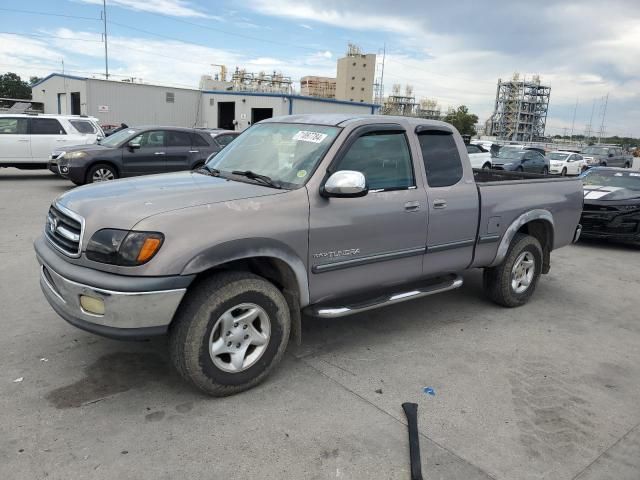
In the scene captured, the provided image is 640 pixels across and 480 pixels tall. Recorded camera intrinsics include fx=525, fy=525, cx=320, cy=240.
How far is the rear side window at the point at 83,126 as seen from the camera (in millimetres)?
15023

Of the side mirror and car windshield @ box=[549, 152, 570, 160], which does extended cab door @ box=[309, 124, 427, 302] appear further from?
car windshield @ box=[549, 152, 570, 160]

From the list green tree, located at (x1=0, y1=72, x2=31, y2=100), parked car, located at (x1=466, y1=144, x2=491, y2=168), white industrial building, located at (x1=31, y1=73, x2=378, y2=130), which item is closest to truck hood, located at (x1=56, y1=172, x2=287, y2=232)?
parked car, located at (x1=466, y1=144, x2=491, y2=168)

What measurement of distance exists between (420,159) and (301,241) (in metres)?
1.48

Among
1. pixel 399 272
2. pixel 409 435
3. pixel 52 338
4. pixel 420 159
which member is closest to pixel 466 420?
pixel 409 435

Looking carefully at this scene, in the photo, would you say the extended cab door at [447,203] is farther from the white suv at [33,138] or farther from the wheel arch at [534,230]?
the white suv at [33,138]

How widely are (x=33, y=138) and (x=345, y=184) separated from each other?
13.5m

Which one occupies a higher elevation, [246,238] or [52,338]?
[246,238]

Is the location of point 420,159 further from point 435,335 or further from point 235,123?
point 235,123

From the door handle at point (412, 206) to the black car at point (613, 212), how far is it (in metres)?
6.41

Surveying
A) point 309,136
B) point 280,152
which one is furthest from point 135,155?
point 309,136

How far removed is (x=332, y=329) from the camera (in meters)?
4.81

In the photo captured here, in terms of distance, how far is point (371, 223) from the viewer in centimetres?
403

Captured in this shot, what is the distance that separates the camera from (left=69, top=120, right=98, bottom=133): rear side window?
15.0 m

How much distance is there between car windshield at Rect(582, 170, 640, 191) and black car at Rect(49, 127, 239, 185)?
8200 millimetres
